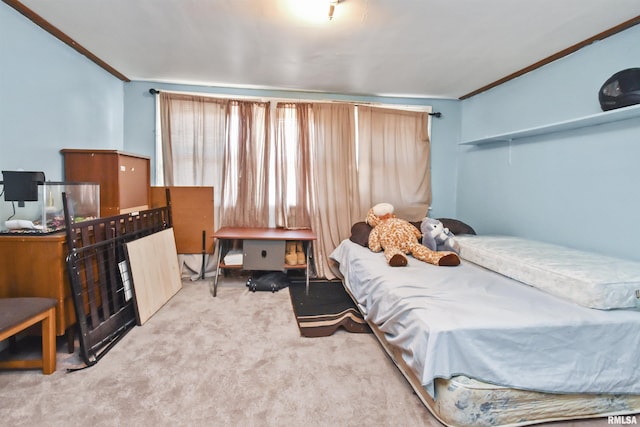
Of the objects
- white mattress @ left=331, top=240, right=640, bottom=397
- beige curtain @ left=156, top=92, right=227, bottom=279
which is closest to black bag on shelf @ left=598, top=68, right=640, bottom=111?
white mattress @ left=331, top=240, right=640, bottom=397

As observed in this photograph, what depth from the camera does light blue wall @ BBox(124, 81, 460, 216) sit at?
3.69 meters

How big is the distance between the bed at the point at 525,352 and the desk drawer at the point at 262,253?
1700 mm

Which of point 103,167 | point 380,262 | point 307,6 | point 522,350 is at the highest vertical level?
point 307,6

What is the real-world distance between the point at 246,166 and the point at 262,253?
1093 millimetres

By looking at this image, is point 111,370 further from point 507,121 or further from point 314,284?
point 507,121

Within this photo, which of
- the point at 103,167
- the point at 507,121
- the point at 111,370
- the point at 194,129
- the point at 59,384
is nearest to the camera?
the point at 59,384

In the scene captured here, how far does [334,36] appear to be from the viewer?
2453mm

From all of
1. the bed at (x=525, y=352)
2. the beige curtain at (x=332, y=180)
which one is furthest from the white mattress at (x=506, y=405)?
the beige curtain at (x=332, y=180)

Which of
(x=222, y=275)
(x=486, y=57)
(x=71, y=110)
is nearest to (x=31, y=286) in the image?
(x=71, y=110)

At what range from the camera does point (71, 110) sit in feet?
8.93

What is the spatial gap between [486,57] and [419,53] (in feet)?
2.04

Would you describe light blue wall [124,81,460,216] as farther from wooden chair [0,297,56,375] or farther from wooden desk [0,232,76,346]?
wooden chair [0,297,56,375]

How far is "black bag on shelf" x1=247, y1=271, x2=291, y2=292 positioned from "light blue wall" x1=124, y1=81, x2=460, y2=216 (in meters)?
1.69

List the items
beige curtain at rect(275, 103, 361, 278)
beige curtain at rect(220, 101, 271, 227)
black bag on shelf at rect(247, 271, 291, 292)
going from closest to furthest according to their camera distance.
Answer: black bag on shelf at rect(247, 271, 291, 292)
beige curtain at rect(220, 101, 271, 227)
beige curtain at rect(275, 103, 361, 278)
